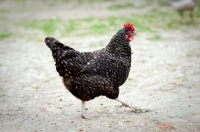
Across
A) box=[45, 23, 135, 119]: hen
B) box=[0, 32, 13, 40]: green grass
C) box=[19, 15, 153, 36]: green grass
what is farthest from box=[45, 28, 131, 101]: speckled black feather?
box=[0, 32, 13, 40]: green grass

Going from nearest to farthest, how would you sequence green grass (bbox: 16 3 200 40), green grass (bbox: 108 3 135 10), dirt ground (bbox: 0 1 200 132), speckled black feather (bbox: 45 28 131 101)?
speckled black feather (bbox: 45 28 131 101), dirt ground (bbox: 0 1 200 132), green grass (bbox: 16 3 200 40), green grass (bbox: 108 3 135 10)

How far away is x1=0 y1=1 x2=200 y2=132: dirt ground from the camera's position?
4641 mm

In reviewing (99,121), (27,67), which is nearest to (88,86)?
(99,121)

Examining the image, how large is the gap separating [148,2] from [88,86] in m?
11.3

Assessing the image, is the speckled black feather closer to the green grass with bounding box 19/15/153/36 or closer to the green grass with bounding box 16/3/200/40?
the green grass with bounding box 16/3/200/40

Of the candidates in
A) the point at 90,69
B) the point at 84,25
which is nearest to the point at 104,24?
the point at 84,25

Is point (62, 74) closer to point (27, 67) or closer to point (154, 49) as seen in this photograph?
point (27, 67)

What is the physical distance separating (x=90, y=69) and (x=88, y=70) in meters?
0.04

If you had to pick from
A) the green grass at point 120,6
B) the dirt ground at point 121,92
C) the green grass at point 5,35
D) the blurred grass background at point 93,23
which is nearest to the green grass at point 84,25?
the blurred grass background at point 93,23

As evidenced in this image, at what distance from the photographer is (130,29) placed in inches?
→ 196

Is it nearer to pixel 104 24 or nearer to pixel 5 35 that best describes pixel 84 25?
pixel 104 24

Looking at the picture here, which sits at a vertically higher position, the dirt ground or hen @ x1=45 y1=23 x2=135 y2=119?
hen @ x1=45 y1=23 x2=135 y2=119

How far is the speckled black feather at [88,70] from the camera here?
4488mm

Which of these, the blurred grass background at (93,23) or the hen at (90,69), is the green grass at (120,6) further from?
the hen at (90,69)
